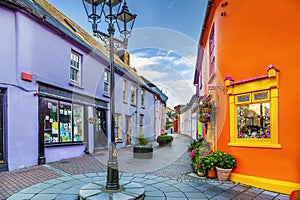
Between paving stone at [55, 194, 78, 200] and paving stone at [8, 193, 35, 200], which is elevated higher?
paving stone at [8, 193, 35, 200]

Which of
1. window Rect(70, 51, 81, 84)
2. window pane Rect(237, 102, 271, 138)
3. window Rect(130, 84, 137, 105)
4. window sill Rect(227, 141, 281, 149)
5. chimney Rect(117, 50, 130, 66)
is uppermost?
chimney Rect(117, 50, 130, 66)

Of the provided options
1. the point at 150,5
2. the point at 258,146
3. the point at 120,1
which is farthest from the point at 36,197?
the point at 150,5

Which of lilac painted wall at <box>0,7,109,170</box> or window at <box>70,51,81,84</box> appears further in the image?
window at <box>70,51,81,84</box>

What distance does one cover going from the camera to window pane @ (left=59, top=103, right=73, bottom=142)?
28.5 ft

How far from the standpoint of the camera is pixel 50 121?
8094 millimetres

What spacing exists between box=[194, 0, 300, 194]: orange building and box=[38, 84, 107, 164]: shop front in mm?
6111

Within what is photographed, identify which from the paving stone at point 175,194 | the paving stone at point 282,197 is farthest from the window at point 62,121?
the paving stone at point 282,197

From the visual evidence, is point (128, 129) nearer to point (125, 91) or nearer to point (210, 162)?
point (125, 91)

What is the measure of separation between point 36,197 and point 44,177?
165 cm

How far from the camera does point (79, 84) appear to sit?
9914 millimetres

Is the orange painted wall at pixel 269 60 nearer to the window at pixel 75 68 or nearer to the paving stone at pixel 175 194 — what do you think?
the paving stone at pixel 175 194

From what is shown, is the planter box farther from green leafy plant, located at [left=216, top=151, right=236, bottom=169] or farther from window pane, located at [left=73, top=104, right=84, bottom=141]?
green leafy plant, located at [left=216, top=151, right=236, bottom=169]

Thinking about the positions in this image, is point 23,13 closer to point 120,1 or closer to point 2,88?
point 2,88

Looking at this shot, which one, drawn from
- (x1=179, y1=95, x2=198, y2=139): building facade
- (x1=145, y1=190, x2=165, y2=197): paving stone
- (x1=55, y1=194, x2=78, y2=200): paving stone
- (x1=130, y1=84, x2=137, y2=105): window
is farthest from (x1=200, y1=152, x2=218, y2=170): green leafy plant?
(x1=130, y1=84, x2=137, y2=105): window
